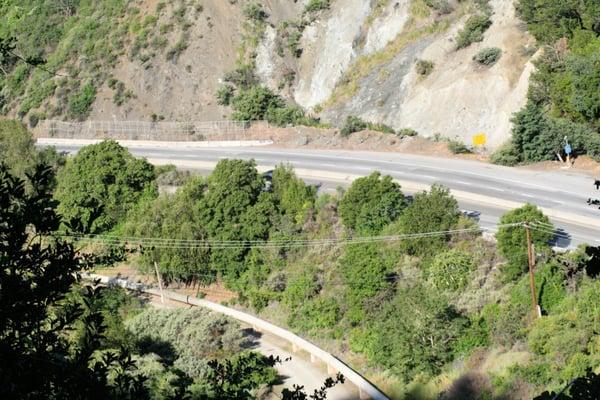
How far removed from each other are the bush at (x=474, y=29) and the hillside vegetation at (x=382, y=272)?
17.9 m

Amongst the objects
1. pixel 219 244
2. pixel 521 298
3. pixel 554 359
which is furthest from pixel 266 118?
pixel 554 359

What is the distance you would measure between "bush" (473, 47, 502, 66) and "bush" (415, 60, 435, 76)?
425cm

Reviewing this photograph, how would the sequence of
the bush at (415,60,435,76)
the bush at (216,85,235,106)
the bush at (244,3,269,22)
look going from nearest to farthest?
the bush at (415,60,435,76)
the bush at (216,85,235,106)
the bush at (244,3,269,22)

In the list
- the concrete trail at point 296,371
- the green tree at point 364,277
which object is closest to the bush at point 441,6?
the green tree at point 364,277

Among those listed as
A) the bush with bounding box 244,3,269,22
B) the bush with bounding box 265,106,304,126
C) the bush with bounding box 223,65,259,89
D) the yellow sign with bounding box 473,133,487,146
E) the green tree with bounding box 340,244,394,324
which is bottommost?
the green tree with bounding box 340,244,394,324

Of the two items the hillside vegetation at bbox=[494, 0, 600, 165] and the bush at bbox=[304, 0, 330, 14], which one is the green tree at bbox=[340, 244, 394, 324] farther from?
Result: the bush at bbox=[304, 0, 330, 14]

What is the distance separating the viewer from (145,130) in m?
67.8

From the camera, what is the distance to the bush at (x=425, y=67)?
2232 inches

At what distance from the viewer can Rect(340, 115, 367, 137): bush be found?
5538 cm

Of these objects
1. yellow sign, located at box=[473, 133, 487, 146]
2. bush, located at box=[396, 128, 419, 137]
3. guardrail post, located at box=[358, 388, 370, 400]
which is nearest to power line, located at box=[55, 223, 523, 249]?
guardrail post, located at box=[358, 388, 370, 400]

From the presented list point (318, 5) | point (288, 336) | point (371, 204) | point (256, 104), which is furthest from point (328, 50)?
point (288, 336)

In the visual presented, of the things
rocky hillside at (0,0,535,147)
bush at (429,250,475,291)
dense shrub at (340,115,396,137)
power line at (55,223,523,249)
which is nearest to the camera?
bush at (429,250,475,291)

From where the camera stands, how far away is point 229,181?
148ft

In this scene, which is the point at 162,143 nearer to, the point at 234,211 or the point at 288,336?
the point at 234,211
